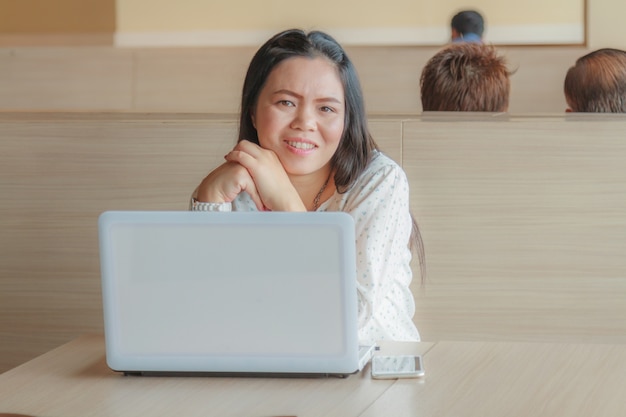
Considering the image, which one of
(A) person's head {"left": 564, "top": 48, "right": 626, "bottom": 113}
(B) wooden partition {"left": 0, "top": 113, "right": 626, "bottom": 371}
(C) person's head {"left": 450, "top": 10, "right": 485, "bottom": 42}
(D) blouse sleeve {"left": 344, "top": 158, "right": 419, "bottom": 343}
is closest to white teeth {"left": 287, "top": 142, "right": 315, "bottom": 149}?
(D) blouse sleeve {"left": 344, "top": 158, "right": 419, "bottom": 343}

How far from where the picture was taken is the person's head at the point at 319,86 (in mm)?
1709

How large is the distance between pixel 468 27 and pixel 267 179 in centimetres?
324

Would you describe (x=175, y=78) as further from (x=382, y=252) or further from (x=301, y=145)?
(x=382, y=252)

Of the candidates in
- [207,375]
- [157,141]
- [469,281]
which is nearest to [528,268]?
[469,281]

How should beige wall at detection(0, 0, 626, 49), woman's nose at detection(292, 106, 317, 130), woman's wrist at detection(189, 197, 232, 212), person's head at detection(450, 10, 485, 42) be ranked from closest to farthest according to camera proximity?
woman's wrist at detection(189, 197, 232, 212)
woman's nose at detection(292, 106, 317, 130)
person's head at detection(450, 10, 485, 42)
beige wall at detection(0, 0, 626, 49)

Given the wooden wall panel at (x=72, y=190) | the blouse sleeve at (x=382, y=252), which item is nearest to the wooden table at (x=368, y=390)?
the blouse sleeve at (x=382, y=252)

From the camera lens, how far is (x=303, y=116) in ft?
5.54

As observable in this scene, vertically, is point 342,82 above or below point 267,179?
above

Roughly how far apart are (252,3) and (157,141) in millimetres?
2901

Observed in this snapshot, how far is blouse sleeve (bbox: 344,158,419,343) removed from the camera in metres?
1.58

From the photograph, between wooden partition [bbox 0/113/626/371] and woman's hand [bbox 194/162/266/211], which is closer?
woman's hand [bbox 194/162/266/211]

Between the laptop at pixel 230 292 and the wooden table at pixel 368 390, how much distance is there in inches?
1.2

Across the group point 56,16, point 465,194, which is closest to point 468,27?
point 56,16

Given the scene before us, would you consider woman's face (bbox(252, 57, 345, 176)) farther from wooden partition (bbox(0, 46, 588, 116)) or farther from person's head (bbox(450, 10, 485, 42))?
wooden partition (bbox(0, 46, 588, 116))
